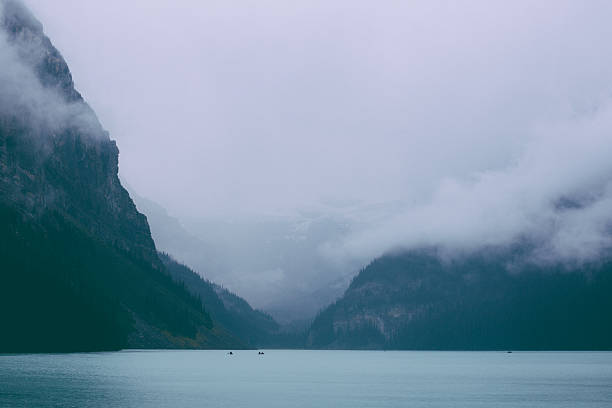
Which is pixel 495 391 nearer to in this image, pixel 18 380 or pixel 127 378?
pixel 127 378

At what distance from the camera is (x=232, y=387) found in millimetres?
136875

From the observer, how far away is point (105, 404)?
95.8 m

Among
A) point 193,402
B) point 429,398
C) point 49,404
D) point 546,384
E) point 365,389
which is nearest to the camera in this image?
point 49,404

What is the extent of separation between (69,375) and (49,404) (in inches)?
2165

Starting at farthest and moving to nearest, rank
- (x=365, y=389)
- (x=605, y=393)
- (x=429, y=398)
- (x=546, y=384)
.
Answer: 1. (x=546, y=384)
2. (x=365, y=389)
3. (x=605, y=393)
4. (x=429, y=398)

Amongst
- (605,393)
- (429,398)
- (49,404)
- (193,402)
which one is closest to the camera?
(49,404)

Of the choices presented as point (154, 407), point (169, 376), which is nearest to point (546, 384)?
point (169, 376)

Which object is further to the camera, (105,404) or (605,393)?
(605,393)

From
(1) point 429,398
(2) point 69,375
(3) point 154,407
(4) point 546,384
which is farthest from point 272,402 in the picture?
(4) point 546,384

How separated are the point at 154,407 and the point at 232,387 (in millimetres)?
42528

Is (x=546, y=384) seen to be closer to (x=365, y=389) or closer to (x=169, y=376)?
(x=365, y=389)

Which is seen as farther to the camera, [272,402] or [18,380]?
[18,380]

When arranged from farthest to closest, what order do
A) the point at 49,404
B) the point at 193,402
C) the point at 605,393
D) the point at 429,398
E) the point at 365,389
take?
the point at 365,389 < the point at 605,393 < the point at 429,398 < the point at 193,402 < the point at 49,404

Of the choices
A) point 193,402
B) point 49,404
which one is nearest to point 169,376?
point 193,402
